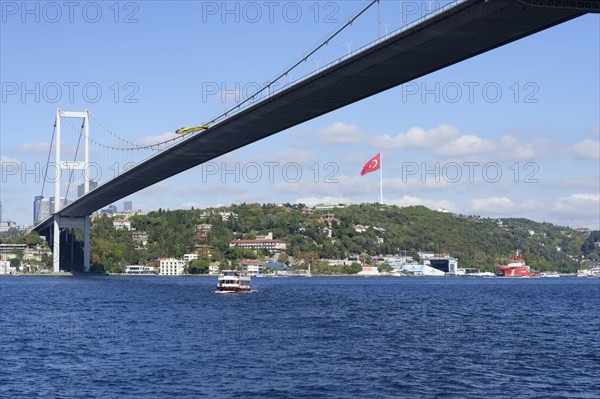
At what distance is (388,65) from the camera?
4250 cm

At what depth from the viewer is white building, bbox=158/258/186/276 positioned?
536ft

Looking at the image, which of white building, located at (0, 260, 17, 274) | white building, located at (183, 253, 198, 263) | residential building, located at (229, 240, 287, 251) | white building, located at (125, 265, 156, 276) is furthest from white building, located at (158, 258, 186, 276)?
white building, located at (0, 260, 17, 274)

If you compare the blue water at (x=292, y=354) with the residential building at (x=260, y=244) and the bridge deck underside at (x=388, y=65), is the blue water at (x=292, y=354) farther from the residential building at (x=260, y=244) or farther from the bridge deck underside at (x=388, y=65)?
the residential building at (x=260, y=244)

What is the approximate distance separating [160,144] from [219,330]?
148ft

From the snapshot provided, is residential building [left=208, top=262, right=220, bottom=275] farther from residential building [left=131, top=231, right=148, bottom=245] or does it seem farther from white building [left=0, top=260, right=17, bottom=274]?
white building [left=0, top=260, right=17, bottom=274]

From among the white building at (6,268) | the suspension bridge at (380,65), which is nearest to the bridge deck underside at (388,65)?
the suspension bridge at (380,65)

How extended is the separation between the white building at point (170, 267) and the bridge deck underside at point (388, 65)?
92755mm

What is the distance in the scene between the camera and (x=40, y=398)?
22.0 m

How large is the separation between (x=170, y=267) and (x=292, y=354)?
139118 millimetres

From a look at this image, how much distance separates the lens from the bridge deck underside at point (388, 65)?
111ft

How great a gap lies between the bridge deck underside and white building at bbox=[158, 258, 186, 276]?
92.8m

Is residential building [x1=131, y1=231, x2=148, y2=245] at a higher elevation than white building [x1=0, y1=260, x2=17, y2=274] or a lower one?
higher

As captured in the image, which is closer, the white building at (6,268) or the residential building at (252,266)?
the white building at (6,268)

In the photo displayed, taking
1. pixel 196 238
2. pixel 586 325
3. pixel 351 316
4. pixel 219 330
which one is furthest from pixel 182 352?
pixel 196 238
